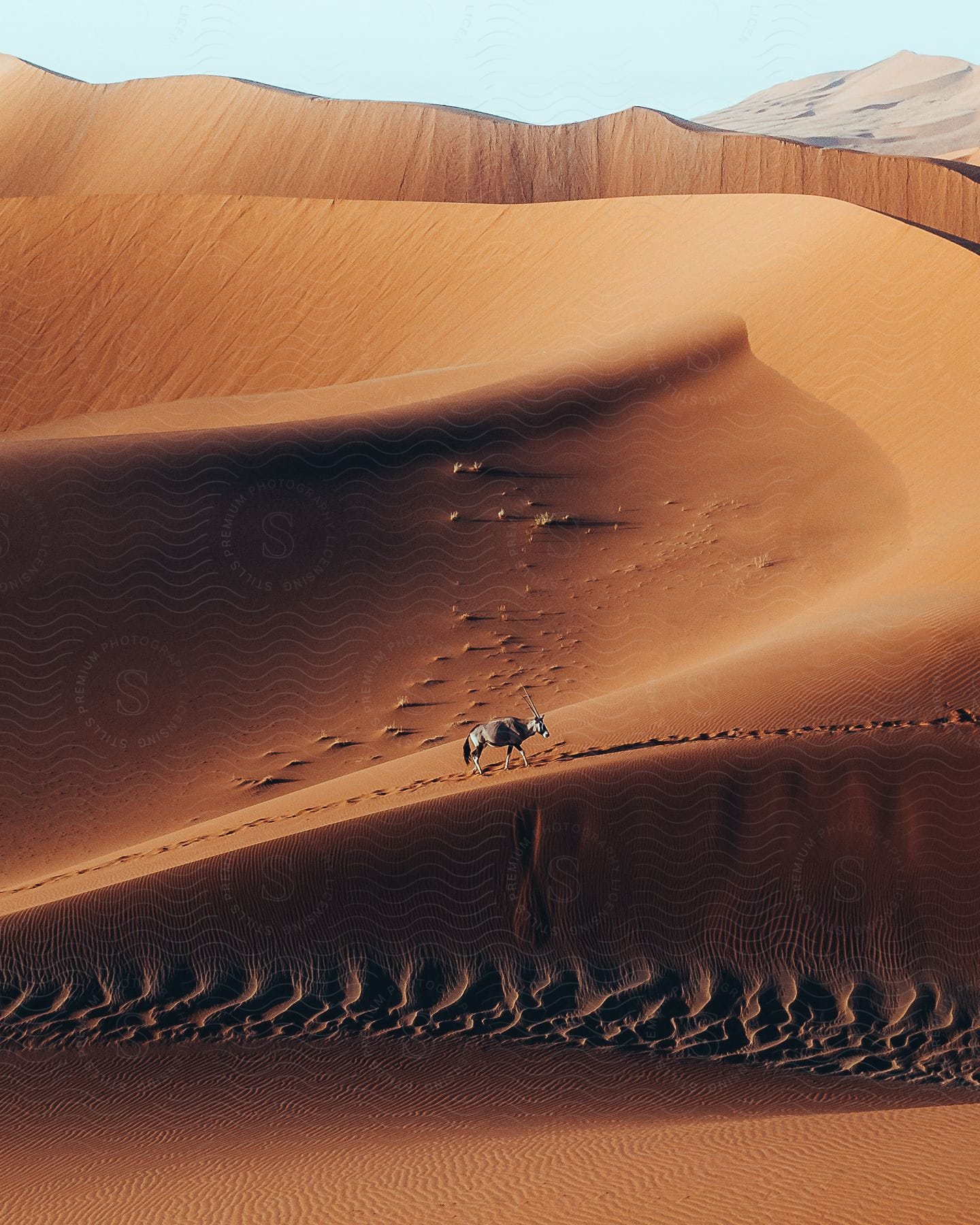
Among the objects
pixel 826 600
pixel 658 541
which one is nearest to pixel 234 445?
pixel 658 541

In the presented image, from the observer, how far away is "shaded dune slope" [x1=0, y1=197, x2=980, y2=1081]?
1002 centimetres

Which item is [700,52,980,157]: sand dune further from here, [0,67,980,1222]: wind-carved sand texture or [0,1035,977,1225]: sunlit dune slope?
[0,1035,977,1225]: sunlit dune slope

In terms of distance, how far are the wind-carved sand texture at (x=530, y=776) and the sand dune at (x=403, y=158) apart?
1493 centimetres

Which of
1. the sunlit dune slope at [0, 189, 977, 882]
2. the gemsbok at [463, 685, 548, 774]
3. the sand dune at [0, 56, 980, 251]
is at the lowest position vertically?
the gemsbok at [463, 685, 548, 774]

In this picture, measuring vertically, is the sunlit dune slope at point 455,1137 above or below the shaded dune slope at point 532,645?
below

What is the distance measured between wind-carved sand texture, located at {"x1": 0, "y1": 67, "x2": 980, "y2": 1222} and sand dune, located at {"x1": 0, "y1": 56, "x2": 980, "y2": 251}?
588 inches

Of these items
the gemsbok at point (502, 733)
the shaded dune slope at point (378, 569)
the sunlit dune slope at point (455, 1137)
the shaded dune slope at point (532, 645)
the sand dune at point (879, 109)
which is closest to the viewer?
the sunlit dune slope at point (455, 1137)

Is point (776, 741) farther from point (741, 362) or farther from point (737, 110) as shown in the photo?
point (737, 110)

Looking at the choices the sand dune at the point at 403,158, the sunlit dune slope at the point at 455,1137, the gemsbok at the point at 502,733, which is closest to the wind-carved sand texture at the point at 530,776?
the sunlit dune slope at the point at 455,1137

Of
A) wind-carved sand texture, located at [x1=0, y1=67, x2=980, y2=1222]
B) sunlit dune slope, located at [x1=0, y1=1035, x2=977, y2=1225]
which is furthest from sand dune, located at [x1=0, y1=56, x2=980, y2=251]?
→ sunlit dune slope, located at [x1=0, y1=1035, x2=977, y2=1225]

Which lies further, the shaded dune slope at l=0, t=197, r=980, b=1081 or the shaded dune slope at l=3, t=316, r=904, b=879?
the shaded dune slope at l=3, t=316, r=904, b=879

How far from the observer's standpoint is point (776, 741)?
11070 mm

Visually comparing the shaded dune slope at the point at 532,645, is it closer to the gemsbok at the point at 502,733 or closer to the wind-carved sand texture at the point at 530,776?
the wind-carved sand texture at the point at 530,776

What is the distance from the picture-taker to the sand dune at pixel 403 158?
41094 mm
